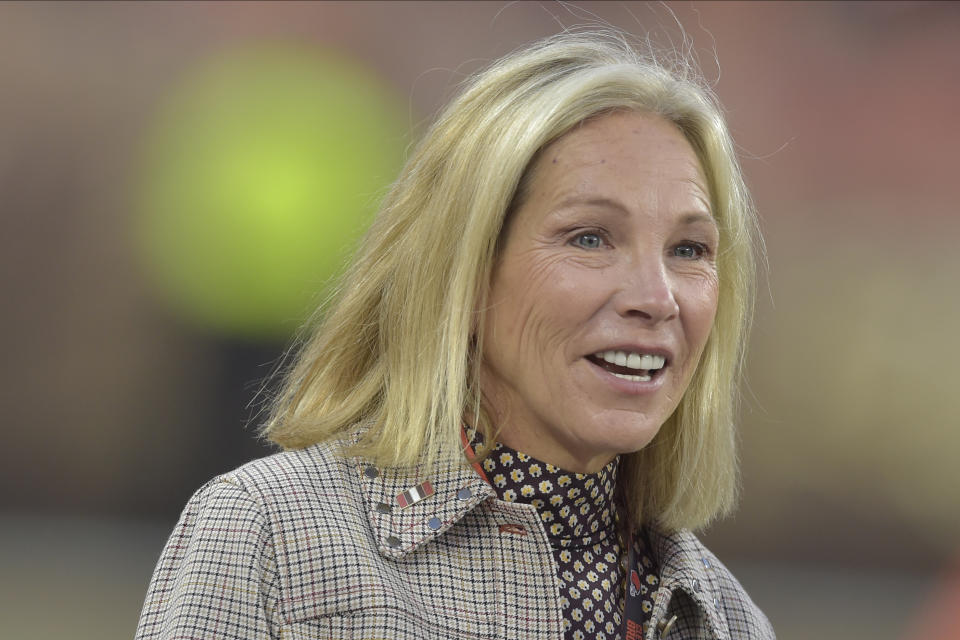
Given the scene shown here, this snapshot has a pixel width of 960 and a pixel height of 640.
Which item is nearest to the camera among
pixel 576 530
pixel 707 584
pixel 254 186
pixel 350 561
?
pixel 350 561

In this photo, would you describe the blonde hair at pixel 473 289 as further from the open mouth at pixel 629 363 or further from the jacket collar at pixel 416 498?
the open mouth at pixel 629 363

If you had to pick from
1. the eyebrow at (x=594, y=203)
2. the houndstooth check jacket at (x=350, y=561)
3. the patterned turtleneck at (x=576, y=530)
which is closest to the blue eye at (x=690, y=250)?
the eyebrow at (x=594, y=203)

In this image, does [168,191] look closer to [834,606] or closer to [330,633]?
[834,606]

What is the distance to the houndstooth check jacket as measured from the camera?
153cm

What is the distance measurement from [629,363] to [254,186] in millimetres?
3432

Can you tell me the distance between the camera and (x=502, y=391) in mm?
1798

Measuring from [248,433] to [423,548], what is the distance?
3.38 meters

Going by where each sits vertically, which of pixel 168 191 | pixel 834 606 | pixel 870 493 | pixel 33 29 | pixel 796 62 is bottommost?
pixel 834 606

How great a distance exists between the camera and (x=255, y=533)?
5.10 feet

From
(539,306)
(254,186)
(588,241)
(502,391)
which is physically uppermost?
(254,186)

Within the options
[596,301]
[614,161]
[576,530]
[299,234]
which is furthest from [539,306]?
[299,234]

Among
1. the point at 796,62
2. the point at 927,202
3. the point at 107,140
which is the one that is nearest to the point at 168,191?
the point at 107,140

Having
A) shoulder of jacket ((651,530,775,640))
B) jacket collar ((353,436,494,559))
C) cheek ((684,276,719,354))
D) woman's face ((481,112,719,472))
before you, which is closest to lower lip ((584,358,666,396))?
woman's face ((481,112,719,472))

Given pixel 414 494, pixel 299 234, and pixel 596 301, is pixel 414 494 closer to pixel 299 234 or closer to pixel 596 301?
pixel 596 301
